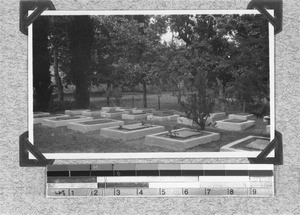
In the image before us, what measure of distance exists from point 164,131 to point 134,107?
0.23 meters

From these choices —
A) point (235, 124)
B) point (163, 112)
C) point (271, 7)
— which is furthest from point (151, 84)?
point (271, 7)

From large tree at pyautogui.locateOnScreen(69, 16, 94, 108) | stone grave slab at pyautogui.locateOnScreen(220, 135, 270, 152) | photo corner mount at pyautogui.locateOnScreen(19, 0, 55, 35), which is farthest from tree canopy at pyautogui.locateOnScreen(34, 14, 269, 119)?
stone grave slab at pyautogui.locateOnScreen(220, 135, 270, 152)

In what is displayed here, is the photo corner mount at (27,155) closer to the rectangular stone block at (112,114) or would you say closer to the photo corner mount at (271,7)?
the rectangular stone block at (112,114)

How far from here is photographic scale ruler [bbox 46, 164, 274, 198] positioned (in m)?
1.74

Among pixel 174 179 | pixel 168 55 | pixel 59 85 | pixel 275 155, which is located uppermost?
pixel 168 55

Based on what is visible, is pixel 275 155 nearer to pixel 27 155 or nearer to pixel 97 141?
pixel 97 141

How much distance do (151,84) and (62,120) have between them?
57 centimetres

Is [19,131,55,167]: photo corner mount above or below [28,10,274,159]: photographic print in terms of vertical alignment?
below

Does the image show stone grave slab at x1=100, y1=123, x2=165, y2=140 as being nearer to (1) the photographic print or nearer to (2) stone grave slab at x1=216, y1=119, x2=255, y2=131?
(1) the photographic print

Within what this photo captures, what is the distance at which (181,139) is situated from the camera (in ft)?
5.74

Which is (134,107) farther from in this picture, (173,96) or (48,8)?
(48,8)

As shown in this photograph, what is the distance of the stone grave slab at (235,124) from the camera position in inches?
68.2

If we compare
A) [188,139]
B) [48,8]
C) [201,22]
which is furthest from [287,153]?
[48,8]

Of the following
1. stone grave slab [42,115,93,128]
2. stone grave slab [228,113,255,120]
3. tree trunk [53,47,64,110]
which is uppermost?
tree trunk [53,47,64,110]
